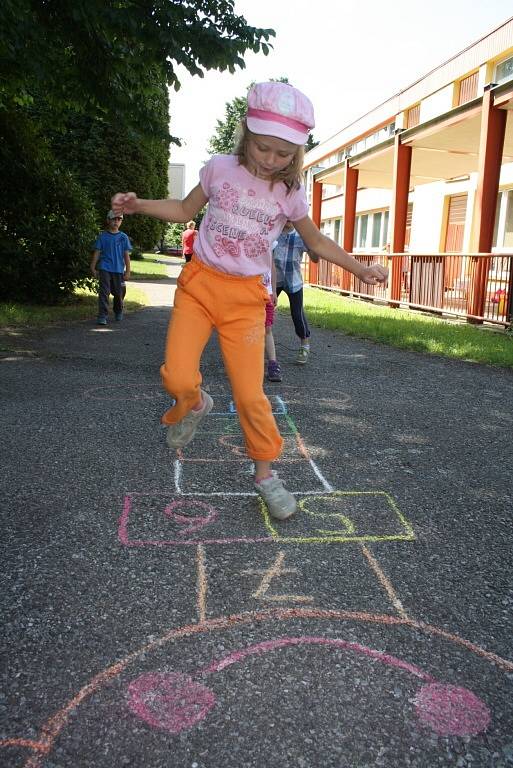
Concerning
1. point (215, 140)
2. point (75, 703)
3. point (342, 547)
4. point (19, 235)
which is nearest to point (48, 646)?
point (75, 703)

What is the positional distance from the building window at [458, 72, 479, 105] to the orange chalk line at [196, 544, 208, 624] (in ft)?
61.3

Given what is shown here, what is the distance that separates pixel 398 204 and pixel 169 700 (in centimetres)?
1487

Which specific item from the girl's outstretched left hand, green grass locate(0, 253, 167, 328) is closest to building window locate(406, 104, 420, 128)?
green grass locate(0, 253, 167, 328)

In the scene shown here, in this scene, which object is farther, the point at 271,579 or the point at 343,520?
the point at 343,520

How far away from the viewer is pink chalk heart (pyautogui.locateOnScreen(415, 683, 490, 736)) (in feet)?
5.16

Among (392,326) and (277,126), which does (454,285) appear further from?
(277,126)

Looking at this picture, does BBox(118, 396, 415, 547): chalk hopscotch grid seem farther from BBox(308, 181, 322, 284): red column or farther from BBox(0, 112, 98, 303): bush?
BBox(308, 181, 322, 284): red column

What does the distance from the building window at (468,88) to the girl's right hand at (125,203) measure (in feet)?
57.9

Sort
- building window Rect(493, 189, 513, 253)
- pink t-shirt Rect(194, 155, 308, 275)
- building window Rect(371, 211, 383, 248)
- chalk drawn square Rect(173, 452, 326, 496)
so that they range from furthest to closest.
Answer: building window Rect(371, 211, 383, 248), building window Rect(493, 189, 513, 253), chalk drawn square Rect(173, 452, 326, 496), pink t-shirt Rect(194, 155, 308, 275)

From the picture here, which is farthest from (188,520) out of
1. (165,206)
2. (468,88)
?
(468,88)

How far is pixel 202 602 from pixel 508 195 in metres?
16.8

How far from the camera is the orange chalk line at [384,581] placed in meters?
2.09

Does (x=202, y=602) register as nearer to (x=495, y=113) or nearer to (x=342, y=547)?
(x=342, y=547)

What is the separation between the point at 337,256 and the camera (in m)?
2.97
